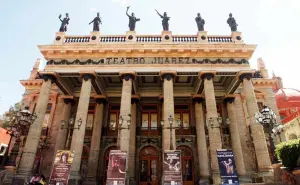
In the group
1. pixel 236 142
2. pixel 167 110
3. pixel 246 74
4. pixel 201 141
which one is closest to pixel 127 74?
pixel 167 110

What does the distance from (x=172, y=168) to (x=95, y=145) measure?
8.18m

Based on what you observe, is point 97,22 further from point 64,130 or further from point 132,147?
point 132,147

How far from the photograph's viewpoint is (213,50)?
16625 millimetres

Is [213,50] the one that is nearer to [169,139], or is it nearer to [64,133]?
[169,139]

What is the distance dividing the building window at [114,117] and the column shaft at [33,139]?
585 cm

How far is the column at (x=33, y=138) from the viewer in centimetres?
1330

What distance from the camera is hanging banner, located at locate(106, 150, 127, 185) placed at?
11438 mm

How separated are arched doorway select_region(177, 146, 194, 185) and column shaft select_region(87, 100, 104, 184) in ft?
22.1

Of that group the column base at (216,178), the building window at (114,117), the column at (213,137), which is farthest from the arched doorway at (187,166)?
the building window at (114,117)

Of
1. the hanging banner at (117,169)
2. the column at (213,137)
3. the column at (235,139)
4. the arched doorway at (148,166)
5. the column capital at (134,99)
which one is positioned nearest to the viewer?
the hanging banner at (117,169)

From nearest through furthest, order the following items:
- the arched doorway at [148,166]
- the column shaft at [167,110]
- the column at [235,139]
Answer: the column shaft at [167,110] < the column at [235,139] < the arched doorway at [148,166]

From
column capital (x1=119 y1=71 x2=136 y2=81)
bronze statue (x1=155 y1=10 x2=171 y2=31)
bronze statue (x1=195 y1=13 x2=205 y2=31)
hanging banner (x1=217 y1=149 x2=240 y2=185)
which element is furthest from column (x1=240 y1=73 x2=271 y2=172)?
column capital (x1=119 y1=71 x2=136 y2=81)

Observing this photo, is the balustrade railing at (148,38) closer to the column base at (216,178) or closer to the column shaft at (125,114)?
the column shaft at (125,114)

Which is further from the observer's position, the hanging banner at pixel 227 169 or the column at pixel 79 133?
the column at pixel 79 133
